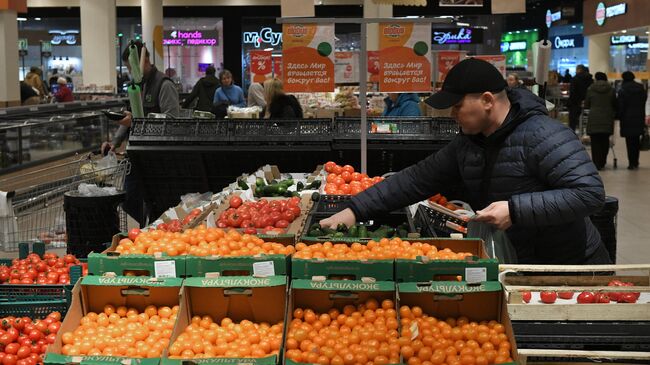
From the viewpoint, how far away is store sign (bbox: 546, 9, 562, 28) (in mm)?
38153

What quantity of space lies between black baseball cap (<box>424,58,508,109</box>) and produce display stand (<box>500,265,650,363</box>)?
754 millimetres

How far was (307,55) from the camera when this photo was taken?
6926 mm

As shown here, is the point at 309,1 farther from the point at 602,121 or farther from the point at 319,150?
the point at 602,121

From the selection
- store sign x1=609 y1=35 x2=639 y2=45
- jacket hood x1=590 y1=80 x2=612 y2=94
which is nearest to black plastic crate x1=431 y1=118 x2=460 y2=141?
jacket hood x1=590 y1=80 x2=612 y2=94

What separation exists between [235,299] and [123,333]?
0.44m

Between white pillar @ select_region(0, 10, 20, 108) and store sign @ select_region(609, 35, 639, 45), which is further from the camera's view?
store sign @ select_region(609, 35, 639, 45)

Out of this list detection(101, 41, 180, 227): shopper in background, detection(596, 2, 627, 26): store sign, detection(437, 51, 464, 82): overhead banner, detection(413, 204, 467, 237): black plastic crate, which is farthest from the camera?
detection(596, 2, 627, 26): store sign

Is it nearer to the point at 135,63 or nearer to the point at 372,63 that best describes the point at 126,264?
the point at 135,63

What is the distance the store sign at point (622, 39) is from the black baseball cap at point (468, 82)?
101 feet

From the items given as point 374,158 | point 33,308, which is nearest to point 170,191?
point 374,158

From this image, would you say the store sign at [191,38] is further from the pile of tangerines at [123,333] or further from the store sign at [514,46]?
the pile of tangerines at [123,333]

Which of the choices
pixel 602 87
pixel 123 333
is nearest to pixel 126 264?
pixel 123 333

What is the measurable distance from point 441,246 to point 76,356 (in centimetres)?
166

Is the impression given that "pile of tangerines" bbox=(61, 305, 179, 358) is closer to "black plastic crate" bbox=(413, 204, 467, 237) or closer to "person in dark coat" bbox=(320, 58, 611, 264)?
"person in dark coat" bbox=(320, 58, 611, 264)
